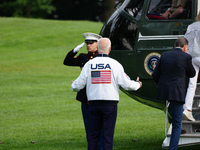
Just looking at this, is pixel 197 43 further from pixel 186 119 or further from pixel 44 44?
pixel 44 44

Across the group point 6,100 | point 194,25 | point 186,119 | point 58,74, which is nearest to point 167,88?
point 186,119

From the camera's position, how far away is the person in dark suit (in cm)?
627

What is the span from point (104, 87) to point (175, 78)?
107 cm

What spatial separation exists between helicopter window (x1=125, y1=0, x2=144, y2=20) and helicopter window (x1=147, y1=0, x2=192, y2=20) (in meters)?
0.17

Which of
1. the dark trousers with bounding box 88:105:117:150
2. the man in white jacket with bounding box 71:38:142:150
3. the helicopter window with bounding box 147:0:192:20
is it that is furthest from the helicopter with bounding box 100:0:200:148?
the dark trousers with bounding box 88:105:117:150

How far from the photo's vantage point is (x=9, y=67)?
23438mm

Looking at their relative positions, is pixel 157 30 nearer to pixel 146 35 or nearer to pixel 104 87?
pixel 146 35

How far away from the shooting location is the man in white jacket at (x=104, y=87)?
19.1 feet

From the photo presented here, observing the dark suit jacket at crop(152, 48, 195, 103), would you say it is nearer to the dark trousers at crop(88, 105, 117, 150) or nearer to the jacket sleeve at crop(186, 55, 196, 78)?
the jacket sleeve at crop(186, 55, 196, 78)

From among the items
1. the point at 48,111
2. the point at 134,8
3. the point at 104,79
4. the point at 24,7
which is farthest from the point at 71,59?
the point at 24,7

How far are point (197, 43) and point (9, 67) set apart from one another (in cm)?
1762

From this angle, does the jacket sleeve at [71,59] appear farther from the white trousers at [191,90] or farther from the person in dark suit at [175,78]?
the white trousers at [191,90]

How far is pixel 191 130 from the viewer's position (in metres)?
6.79

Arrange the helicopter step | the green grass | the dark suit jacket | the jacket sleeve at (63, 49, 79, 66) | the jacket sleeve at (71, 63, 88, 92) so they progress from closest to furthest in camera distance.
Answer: the jacket sleeve at (71, 63, 88, 92) → the dark suit jacket → the helicopter step → the jacket sleeve at (63, 49, 79, 66) → the green grass
